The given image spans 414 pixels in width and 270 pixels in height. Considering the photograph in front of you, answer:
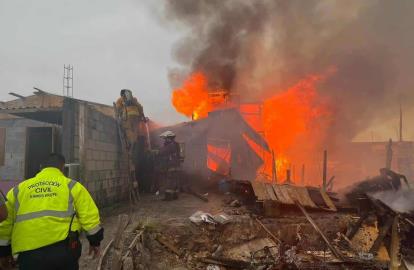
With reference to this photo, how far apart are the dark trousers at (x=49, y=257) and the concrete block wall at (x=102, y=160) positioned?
495cm

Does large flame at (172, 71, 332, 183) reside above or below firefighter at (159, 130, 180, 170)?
above

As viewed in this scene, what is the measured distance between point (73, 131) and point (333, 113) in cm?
2154

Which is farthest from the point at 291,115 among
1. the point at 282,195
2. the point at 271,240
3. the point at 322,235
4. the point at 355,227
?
the point at 271,240

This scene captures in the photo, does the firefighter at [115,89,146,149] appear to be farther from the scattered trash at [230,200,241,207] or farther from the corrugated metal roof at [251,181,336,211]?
the corrugated metal roof at [251,181,336,211]

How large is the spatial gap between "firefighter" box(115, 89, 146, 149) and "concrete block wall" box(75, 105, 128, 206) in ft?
2.37

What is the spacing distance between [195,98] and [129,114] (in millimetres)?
11901

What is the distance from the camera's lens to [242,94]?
80.1 ft

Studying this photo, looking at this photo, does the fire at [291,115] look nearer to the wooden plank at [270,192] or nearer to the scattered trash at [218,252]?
the wooden plank at [270,192]

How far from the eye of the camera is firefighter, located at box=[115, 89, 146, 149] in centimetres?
1075

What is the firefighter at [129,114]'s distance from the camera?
10750 mm

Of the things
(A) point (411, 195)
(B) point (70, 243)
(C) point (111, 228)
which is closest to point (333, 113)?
(A) point (411, 195)

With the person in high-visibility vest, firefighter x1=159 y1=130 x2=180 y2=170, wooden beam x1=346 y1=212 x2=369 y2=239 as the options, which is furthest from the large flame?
the person in high-visibility vest

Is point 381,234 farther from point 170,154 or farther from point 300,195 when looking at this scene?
point 170,154

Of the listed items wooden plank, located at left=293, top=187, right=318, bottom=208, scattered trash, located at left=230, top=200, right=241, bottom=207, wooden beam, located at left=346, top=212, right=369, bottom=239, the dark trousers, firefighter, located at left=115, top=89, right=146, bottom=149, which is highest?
firefighter, located at left=115, top=89, right=146, bottom=149
